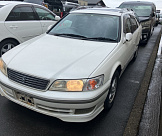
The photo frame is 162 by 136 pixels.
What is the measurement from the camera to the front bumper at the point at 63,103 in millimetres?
2209

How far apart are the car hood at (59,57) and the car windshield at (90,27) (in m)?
0.23

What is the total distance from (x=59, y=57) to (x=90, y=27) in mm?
1215

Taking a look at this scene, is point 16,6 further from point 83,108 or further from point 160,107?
point 160,107

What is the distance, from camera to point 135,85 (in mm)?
4109

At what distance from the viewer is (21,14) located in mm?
4949

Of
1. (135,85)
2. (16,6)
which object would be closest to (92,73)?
(135,85)

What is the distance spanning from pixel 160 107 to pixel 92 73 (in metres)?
1.67

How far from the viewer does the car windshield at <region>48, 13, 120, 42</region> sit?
342 centimetres

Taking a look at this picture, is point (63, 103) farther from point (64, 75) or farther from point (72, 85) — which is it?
point (64, 75)

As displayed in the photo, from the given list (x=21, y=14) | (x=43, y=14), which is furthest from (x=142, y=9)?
(x=21, y=14)

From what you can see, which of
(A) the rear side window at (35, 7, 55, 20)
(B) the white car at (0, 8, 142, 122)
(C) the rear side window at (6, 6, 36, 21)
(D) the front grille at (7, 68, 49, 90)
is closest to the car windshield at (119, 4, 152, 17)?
(A) the rear side window at (35, 7, 55, 20)

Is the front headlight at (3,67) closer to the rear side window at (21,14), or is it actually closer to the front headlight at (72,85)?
the front headlight at (72,85)

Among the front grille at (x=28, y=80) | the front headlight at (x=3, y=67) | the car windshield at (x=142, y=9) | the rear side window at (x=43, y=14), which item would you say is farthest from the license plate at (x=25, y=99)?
the car windshield at (x=142, y=9)

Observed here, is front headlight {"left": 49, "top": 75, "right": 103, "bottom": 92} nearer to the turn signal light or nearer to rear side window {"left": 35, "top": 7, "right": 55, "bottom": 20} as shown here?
the turn signal light
